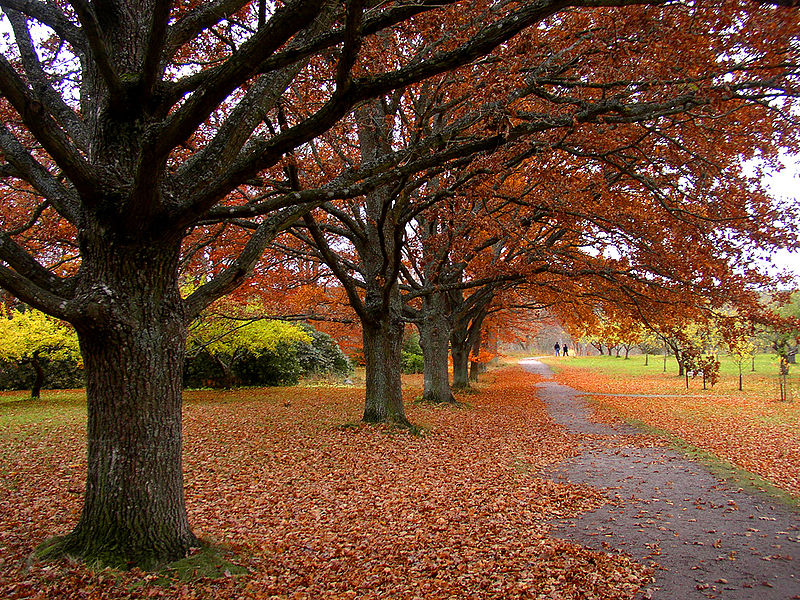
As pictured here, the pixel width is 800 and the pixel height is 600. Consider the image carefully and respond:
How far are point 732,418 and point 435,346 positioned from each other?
944 centimetres

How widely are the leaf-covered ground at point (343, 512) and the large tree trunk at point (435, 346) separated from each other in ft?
13.2

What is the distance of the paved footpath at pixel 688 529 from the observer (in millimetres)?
4211

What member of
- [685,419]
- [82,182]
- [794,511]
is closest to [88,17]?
[82,182]

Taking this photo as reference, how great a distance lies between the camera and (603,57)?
638cm

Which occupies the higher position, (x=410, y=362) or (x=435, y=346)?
(x=435, y=346)

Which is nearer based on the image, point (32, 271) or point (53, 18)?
point (32, 271)

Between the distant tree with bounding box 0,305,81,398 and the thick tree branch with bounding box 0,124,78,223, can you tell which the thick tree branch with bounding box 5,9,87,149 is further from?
the distant tree with bounding box 0,305,81,398

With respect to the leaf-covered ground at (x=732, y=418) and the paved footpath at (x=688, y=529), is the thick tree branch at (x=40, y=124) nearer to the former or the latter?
the paved footpath at (x=688, y=529)

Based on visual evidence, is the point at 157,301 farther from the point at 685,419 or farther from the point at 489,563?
the point at 685,419

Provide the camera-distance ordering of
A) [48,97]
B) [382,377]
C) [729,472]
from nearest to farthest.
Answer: [48,97]
[729,472]
[382,377]

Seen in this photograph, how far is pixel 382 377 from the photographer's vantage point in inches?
419

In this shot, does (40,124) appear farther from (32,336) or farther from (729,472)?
(32,336)

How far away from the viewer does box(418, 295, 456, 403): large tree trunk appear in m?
15.9

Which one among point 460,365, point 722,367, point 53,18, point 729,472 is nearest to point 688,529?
point 729,472
